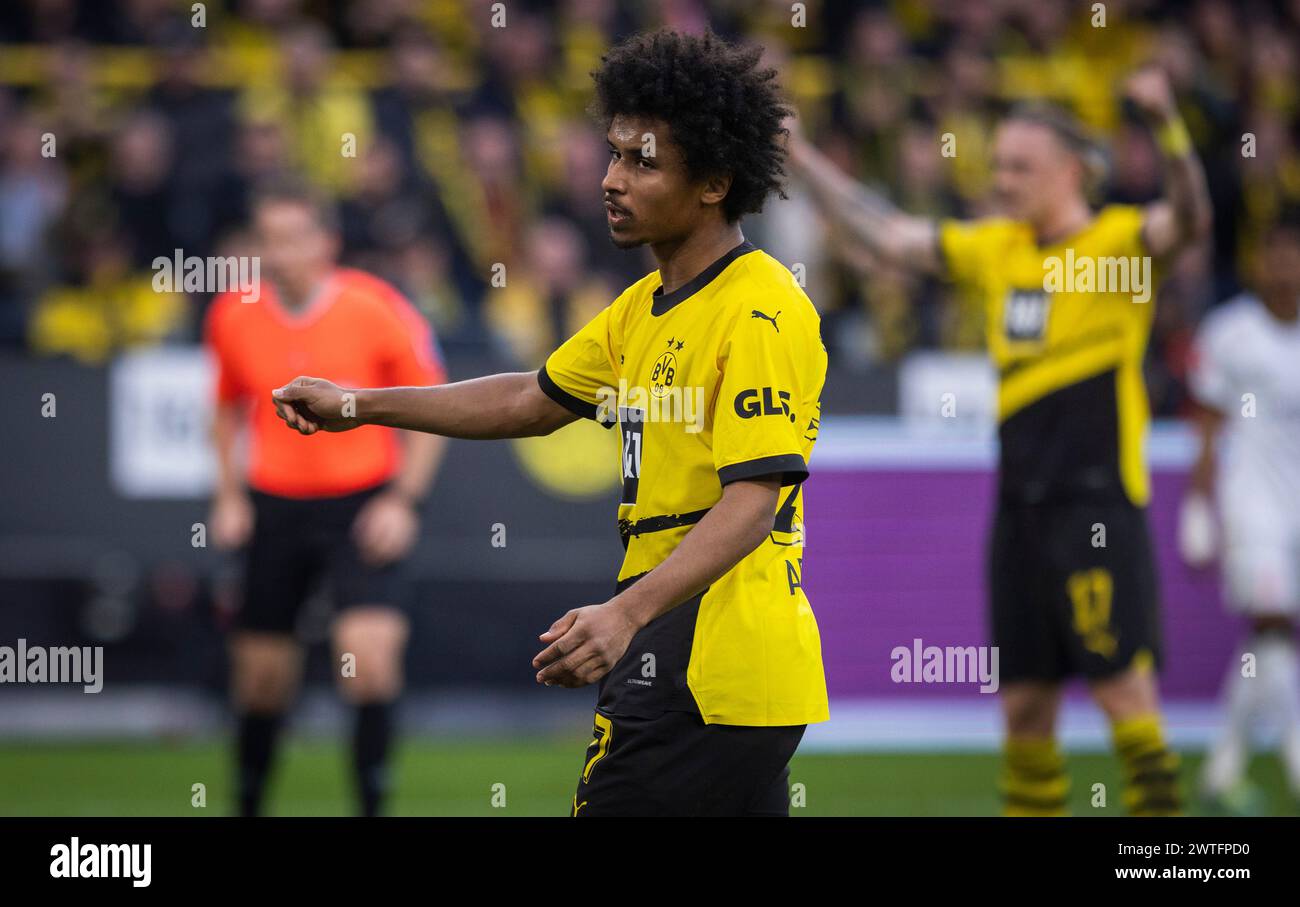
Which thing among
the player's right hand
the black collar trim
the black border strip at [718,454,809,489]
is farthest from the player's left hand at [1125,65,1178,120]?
the player's right hand

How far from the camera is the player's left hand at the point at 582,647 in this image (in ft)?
11.2

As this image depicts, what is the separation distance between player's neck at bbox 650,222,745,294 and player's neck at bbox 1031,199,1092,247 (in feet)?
8.99

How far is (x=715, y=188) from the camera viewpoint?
3947 millimetres

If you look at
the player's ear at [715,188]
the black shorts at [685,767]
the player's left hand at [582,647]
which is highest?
the player's ear at [715,188]

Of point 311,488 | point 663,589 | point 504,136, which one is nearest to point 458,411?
point 663,589

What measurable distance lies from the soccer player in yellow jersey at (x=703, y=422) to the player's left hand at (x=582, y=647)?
0.97ft

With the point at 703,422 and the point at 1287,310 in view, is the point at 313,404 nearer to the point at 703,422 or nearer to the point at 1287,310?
the point at 703,422

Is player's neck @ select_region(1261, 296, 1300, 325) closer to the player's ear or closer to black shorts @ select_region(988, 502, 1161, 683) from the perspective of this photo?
black shorts @ select_region(988, 502, 1161, 683)

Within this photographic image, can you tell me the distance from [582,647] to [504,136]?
9137mm

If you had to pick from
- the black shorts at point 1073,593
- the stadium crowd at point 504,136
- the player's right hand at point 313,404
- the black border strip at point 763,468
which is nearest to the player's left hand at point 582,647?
the black border strip at point 763,468

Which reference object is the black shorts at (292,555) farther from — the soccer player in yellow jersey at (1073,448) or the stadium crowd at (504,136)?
the stadium crowd at (504,136)

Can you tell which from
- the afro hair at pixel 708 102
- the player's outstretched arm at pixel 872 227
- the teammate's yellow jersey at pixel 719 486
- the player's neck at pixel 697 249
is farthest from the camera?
the player's outstretched arm at pixel 872 227

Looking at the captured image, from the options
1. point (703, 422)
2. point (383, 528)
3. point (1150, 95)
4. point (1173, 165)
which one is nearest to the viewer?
point (703, 422)
